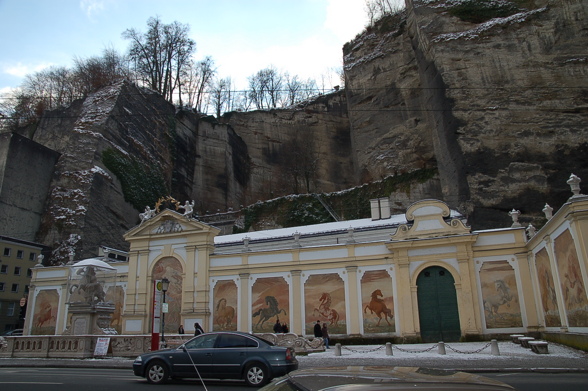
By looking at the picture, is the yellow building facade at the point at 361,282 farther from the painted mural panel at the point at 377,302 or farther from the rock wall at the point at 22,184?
the rock wall at the point at 22,184

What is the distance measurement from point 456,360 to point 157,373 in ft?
32.4

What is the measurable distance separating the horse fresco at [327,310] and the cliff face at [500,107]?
18.9 m

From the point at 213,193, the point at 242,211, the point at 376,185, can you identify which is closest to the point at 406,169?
the point at 376,185

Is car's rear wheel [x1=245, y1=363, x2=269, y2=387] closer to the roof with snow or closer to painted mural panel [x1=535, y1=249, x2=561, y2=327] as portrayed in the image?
painted mural panel [x1=535, y1=249, x2=561, y2=327]

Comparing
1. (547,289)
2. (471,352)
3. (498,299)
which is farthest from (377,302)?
(547,289)

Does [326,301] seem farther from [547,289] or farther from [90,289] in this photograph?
[90,289]

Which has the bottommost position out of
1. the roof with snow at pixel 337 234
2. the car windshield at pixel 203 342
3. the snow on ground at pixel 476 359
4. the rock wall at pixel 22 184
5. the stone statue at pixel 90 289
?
the snow on ground at pixel 476 359

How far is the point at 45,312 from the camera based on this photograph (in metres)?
30.9

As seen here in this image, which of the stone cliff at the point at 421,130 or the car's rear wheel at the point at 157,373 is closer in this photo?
the car's rear wheel at the point at 157,373

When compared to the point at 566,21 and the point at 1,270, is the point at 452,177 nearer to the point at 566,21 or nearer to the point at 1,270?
the point at 566,21

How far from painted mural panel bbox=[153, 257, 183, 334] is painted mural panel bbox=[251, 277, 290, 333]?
490cm

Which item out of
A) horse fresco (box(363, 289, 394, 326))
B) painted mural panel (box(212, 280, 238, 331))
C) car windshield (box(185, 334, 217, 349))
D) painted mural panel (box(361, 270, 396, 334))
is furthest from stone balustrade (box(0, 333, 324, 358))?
car windshield (box(185, 334, 217, 349))

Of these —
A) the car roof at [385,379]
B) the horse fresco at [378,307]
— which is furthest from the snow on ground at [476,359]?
the car roof at [385,379]

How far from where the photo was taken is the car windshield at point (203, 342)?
11.5 m
